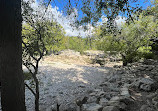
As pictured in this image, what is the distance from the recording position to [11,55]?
1.69m

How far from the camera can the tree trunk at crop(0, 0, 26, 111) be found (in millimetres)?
1646

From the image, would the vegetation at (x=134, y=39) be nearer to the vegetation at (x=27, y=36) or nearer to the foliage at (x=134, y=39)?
the foliage at (x=134, y=39)

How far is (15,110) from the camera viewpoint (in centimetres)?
181

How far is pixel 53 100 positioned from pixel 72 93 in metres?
0.92

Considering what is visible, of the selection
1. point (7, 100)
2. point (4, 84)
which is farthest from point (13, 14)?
point (7, 100)

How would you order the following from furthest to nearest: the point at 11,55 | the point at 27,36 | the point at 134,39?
the point at 134,39, the point at 27,36, the point at 11,55

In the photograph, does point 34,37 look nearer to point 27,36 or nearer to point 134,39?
point 27,36

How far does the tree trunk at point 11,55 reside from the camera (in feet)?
5.40

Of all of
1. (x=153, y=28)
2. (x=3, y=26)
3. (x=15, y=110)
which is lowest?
(x=15, y=110)

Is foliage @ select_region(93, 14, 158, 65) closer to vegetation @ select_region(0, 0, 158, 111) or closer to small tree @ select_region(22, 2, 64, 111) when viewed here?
vegetation @ select_region(0, 0, 158, 111)

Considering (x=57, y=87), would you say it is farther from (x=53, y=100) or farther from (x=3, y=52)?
(x=3, y=52)

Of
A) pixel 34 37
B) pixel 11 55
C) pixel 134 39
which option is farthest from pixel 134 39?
pixel 11 55

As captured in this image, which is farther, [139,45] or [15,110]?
[139,45]

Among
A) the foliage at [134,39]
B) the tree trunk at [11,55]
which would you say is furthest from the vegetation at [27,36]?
the foliage at [134,39]
